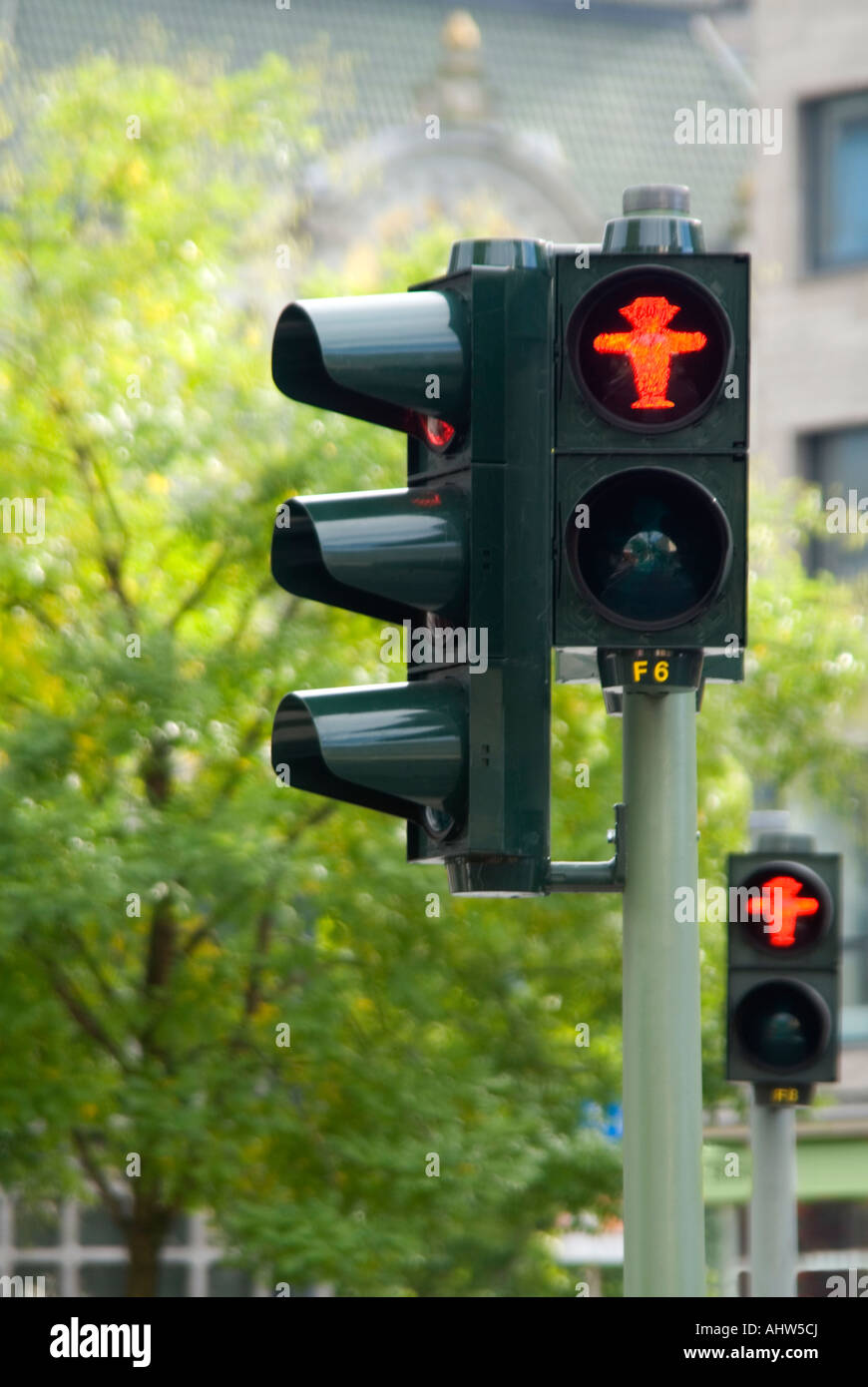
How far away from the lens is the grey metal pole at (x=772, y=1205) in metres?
7.93

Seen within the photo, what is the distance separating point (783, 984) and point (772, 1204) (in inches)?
28.0

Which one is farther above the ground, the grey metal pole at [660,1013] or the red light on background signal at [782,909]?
the red light on background signal at [782,909]

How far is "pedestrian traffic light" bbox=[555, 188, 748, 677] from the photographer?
378 centimetres

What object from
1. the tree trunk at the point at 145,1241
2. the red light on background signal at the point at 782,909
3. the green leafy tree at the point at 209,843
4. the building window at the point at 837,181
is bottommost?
the tree trunk at the point at 145,1241

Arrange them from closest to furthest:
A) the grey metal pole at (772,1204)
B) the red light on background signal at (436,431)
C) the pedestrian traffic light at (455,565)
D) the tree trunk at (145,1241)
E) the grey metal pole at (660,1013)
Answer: the grey metal pole at (660,1013) → the pedestrian traffic light at (455,565) → the red light on background signal at (436,431) → the grey metal pole at (772,1204) → the tree trunk at (145,1241)

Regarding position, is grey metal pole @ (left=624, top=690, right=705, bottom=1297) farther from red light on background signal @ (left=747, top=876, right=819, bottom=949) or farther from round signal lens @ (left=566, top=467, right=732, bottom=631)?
red light on background signal @ (left=747, top=876, right=819, bottom=949)

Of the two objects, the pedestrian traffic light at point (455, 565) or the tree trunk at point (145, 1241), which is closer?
the pedestrian traffic light at point (455, 565)

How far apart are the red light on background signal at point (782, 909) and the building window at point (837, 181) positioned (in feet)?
68.0

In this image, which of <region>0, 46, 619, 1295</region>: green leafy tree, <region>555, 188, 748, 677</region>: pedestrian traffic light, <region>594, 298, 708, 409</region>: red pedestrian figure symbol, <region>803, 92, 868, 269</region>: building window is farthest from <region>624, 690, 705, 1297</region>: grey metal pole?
<region>803, 92, 868, 269</region>: building window

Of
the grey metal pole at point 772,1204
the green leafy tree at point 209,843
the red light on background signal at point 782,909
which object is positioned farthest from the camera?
the green leafy tree at point 209,843

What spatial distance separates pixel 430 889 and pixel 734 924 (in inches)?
244

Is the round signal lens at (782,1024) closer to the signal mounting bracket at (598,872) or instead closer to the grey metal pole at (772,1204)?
the grey metal pole at (772,1204)

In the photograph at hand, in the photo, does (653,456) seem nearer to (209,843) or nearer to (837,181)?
(209,843)

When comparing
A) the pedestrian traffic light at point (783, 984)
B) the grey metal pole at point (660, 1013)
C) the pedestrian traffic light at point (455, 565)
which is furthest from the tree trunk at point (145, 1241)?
the grey metal pole at point (660, 1013)
